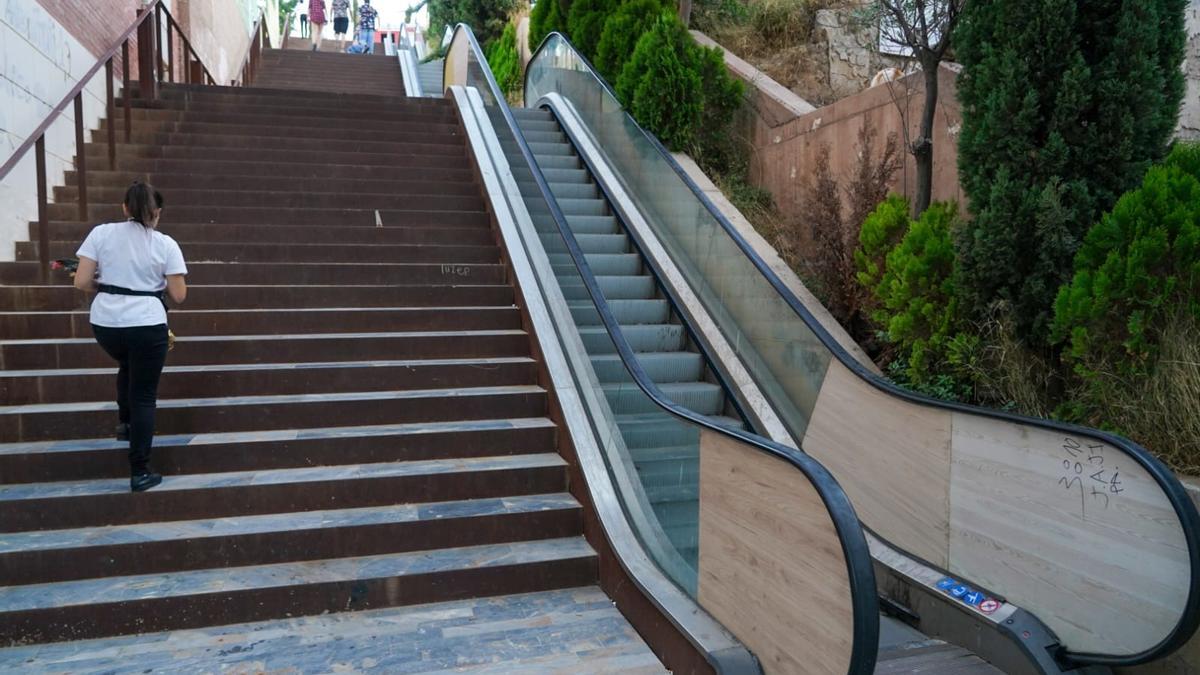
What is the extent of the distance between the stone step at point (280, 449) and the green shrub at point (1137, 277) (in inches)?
108

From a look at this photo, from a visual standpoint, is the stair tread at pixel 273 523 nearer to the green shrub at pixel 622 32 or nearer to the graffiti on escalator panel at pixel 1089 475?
the graffiti on escalator panel at pixel 1089 475

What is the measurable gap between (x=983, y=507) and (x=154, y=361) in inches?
151

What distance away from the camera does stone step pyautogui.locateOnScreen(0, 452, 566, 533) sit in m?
3.71

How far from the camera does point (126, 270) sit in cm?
371

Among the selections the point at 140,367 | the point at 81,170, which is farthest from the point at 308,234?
the point at 140,367

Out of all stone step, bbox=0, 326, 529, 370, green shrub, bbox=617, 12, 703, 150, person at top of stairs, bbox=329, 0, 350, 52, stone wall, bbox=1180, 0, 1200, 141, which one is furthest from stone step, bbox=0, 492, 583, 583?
person at top of stairs, bbox=329, 0, 350, 52

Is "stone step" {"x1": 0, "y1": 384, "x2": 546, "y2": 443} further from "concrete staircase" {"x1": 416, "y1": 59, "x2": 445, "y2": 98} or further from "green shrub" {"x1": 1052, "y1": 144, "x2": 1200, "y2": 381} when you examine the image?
"concrete staircase" {"x1": 416, "y1": 59, "x2": 445, "y2": 98}

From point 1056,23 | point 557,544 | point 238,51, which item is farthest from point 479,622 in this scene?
point 238,51

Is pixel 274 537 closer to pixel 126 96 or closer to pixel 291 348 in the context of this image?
pixel 291 348

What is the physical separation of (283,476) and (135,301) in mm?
1095

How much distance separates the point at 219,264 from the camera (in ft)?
18.8

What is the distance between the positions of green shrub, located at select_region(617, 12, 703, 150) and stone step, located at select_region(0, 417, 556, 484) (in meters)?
4.56

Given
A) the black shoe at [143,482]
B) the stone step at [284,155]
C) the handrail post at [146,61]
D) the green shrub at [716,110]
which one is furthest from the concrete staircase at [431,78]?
the black shoe at [143,482]

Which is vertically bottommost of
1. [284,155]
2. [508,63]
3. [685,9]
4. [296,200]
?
[296,200]
